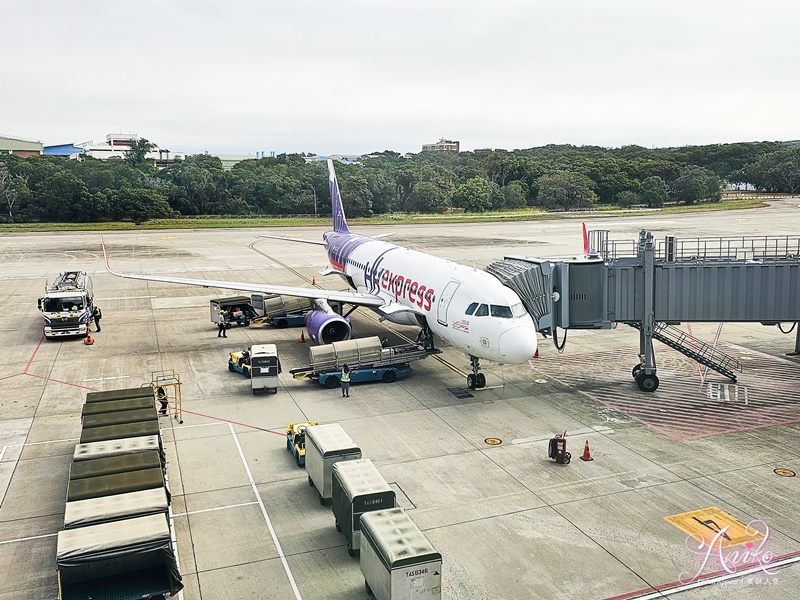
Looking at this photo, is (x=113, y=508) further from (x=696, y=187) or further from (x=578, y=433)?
(x=696, y=187)

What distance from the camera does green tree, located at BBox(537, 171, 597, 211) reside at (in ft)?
507

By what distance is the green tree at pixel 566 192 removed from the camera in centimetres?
15450

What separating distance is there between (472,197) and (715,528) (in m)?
135

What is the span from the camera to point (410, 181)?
542ft

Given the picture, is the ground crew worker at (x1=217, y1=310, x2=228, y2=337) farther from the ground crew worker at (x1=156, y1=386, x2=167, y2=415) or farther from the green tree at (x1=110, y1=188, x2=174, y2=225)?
the green tree at (x1=110, y1=188, x2=174, y2=225)

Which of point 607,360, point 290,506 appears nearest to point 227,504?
point 290,506

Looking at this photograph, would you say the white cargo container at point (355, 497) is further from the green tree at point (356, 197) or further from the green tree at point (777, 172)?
the green tree at point (777, 172)

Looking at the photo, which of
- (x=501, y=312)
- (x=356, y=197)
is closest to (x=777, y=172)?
(x=356, y=197)

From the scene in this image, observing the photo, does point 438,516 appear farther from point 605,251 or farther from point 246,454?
point 605,251

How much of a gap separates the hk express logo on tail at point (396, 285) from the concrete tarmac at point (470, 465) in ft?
11.1

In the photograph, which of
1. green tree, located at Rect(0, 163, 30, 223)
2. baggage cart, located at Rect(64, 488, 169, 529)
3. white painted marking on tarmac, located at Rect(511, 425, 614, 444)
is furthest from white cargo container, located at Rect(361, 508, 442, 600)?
green tree, located at Rect(0, 163, 30, 223)

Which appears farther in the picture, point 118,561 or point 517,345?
point 517,345

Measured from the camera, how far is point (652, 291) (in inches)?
1177

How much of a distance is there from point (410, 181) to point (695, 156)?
84093 millimetres
